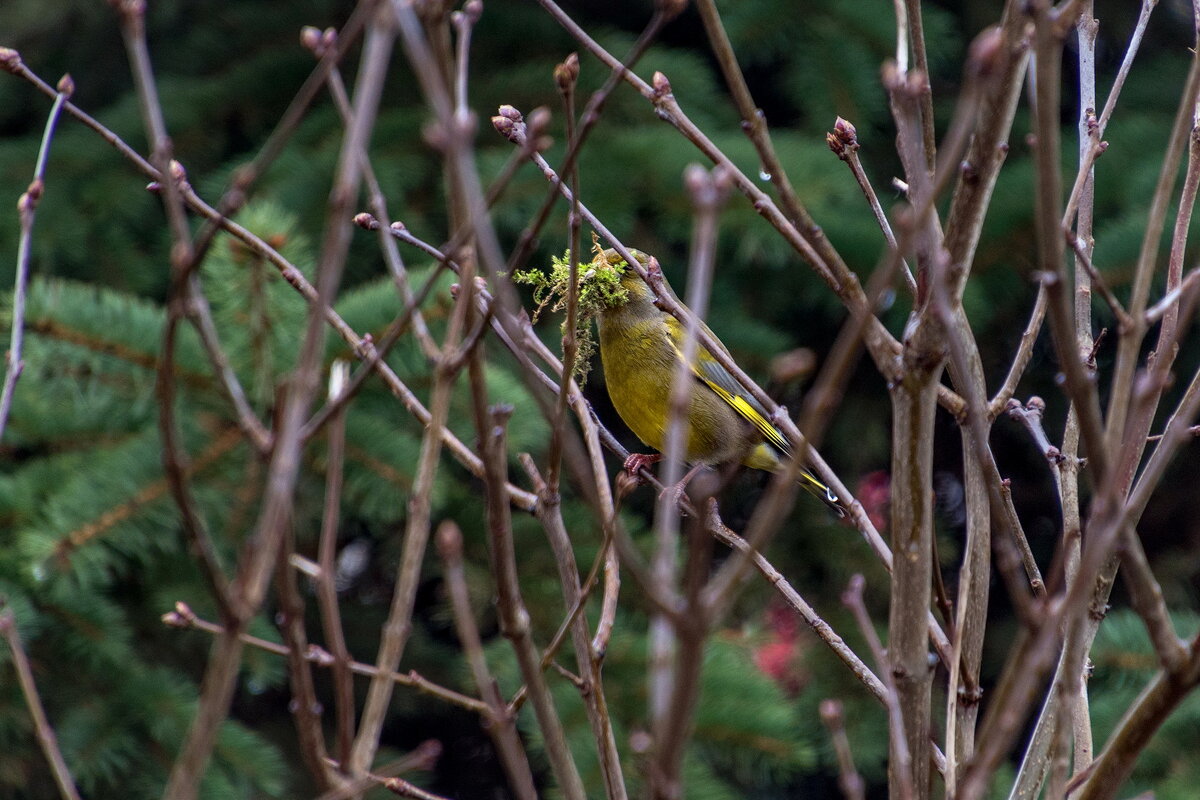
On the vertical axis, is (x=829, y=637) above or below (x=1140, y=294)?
below

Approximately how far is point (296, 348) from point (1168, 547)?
3090 millimetres

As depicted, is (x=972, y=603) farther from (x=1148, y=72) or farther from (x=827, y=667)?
(x=1148, y=72)

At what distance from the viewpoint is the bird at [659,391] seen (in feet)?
10.1

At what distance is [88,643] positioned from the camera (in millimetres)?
2918

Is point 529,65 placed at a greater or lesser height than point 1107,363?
greater

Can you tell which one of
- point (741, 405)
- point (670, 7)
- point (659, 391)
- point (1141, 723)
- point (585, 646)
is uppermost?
point (670, 7)

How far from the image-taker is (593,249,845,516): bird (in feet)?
10.1

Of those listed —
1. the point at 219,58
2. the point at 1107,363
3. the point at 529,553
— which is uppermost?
the point at 219,58

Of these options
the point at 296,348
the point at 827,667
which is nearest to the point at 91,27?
the point at 296,348

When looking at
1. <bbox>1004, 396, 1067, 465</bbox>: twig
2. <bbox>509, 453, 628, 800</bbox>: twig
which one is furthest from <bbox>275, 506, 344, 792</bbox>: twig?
<bbox>1004, 396, 1067, 465</bbox>: twig

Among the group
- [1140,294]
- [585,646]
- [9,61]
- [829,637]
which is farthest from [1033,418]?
[9,61]

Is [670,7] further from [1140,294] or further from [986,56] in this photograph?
[1140,294]

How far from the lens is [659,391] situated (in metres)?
3.08

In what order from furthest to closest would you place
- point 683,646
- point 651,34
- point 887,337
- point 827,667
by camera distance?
point 827,667, point 887,337, point 651,34, point 683,646
